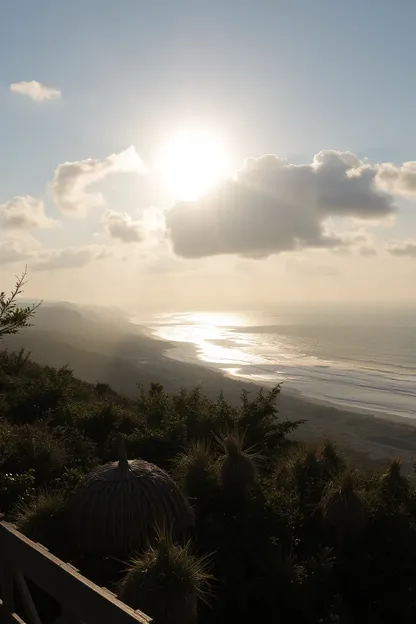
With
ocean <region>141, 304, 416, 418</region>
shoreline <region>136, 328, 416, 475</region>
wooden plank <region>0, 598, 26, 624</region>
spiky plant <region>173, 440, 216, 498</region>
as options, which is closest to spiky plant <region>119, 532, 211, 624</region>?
wooden plank <region>0, 598, 26, 624</region>

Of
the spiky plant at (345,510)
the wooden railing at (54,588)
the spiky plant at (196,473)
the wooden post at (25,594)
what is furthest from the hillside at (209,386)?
the wooden post at (25,594)

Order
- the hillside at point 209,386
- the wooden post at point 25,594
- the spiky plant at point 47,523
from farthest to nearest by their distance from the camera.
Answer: the hillside at point 209,386, the spiky plant at point 47,523, the wooden post at point 25,594

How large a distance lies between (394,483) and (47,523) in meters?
6.30

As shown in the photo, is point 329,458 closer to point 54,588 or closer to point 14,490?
point 14,490

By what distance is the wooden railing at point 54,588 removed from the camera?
3.22 metres

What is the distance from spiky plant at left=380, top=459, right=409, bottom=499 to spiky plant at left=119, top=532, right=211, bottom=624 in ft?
17.6

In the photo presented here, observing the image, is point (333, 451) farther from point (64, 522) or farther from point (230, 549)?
point (64, 522)

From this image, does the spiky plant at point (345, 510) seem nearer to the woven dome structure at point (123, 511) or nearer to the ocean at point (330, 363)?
the woven dome structure at point (123, 511)

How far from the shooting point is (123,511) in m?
7.41

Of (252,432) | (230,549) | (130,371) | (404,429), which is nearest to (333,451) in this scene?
(252,432)

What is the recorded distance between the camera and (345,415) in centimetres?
4050

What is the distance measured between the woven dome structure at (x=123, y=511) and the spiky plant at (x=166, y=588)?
5.54 feet

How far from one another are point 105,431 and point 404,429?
93.3ft

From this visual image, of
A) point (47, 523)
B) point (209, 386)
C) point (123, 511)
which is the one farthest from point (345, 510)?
point (209, 386)
